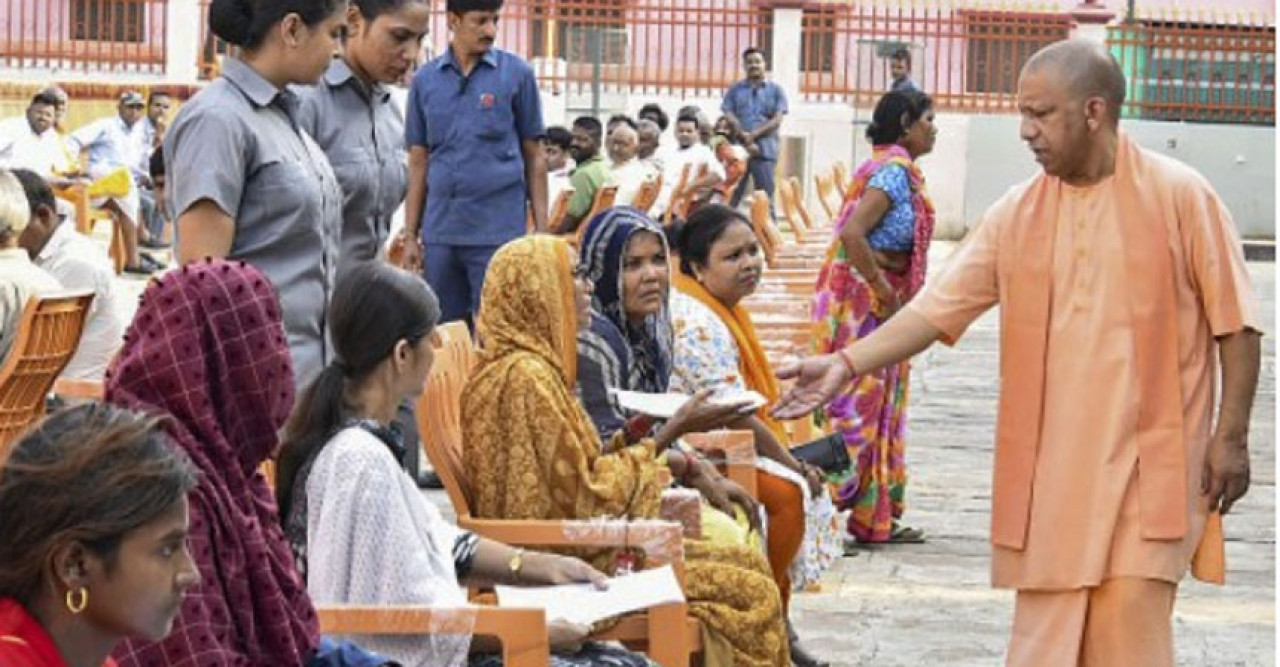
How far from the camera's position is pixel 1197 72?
34344 millimetres

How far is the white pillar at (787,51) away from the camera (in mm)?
34094

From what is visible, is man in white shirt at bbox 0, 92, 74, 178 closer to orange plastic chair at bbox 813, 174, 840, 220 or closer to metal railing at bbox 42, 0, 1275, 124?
orange plastic chair at bbox 813, 174, 840, 220

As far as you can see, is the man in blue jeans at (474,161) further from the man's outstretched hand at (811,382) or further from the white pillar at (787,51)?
the white pillar at (787,51)

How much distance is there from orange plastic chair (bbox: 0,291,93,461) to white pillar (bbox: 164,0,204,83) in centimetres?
2472

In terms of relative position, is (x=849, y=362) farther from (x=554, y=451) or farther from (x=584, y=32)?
(x=584, y=32)

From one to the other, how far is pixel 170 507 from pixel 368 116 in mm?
3502

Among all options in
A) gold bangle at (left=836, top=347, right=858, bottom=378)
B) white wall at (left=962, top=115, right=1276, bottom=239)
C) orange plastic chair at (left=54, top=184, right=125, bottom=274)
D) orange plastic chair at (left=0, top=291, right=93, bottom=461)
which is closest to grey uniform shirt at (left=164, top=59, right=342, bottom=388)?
gold bangle at (left=836, top=347, right=858, bottom=378)

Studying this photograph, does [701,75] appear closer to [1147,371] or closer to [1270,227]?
[1270,227]

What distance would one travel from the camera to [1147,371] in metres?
6.08

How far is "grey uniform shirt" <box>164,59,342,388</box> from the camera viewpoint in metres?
5.75

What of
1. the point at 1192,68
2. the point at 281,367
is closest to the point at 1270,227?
the point at 1192,68

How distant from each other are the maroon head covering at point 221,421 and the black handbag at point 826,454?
3680mm

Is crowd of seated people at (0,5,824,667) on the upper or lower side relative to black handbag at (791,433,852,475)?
upper

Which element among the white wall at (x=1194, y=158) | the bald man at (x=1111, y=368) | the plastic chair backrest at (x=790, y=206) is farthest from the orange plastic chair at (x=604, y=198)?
the white wall at (x=1194, y=158)
